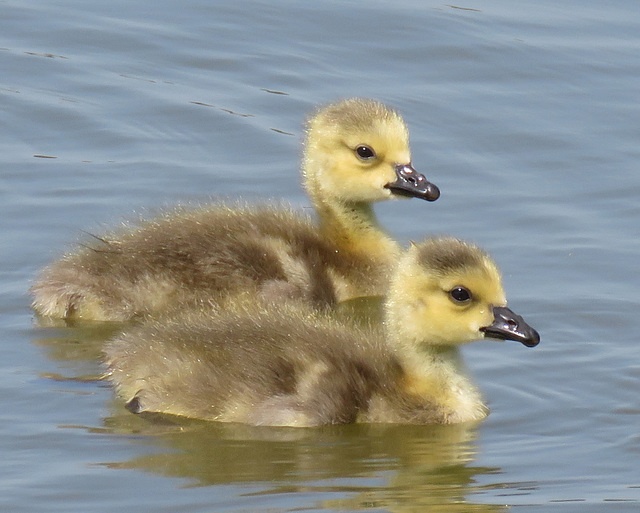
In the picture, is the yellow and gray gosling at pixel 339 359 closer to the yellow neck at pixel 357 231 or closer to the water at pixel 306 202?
the water at pixel 306 202

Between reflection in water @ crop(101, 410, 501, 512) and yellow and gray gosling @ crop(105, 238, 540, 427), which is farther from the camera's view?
yellow and gray gosling @ crop(105, 238, 540, 427)

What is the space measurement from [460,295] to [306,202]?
2882 millimetres

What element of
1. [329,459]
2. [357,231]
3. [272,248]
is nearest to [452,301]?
[329,459]

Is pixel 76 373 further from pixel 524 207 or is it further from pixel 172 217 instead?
pixel 524 207

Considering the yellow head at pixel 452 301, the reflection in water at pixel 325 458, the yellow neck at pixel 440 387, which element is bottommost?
the reflection in water at pixel 325 458

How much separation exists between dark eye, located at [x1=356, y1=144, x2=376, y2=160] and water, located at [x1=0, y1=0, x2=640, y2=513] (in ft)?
2.11

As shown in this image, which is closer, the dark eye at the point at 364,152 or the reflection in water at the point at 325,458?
the reflection in water at the point at 325,458

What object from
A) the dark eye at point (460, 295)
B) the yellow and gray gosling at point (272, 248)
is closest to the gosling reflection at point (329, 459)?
the dark eye at point (460, 295)

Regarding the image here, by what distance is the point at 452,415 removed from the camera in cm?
689

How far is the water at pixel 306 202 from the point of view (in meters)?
6.20

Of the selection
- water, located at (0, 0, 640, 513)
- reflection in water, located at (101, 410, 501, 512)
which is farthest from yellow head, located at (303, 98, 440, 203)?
reflection in water, located at (101, 410, 501, 512)

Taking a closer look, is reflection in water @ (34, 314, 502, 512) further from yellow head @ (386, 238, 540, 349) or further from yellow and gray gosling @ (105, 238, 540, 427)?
yellow head @ (386, 238, 540, 349)

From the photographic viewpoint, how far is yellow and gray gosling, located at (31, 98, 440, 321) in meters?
7.89

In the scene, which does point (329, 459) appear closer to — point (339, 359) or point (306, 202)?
point (339, 359)
